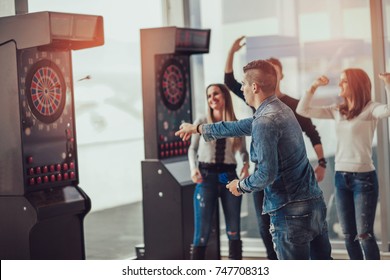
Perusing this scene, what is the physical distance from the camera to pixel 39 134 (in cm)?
304

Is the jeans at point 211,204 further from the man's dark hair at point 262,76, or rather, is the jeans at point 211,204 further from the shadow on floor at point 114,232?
the man's dark hair at point 262,76

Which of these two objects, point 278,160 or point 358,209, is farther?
point 358,209

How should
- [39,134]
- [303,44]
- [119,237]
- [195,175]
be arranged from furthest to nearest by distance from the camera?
[119,237] → [303,44] → [195,175] → [39,134]

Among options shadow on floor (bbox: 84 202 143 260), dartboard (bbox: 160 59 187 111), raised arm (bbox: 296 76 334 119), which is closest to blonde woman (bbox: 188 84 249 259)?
dartboard (bbox: 160 59 187 111)

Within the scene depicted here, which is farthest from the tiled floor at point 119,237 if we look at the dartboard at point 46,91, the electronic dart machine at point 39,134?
the dartboard at point 46,91

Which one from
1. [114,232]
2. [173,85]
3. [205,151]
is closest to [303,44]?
[173,85]

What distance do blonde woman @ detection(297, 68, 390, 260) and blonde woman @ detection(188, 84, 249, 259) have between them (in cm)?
50

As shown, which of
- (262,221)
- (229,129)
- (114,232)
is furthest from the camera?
(114,232)

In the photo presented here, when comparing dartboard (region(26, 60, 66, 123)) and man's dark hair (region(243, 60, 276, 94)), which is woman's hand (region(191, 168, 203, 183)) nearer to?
dartboard (region(26, 60, 66, 123))

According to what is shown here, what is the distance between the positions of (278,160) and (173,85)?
156cm

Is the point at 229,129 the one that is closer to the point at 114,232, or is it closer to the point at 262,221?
the point at 262,221

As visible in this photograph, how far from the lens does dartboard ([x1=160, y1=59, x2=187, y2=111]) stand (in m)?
3.79

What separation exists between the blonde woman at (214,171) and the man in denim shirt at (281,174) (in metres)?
1.08

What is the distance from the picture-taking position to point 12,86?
9.68ft
